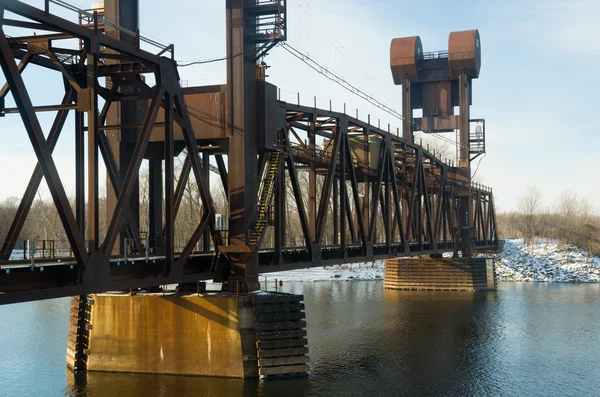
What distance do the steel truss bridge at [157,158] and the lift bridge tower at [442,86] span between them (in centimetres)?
2770

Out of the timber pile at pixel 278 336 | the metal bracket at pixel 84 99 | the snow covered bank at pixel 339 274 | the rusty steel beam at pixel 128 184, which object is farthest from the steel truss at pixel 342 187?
the snow covered bank at pixel 339 274

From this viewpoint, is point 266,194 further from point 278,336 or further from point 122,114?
point 122,114

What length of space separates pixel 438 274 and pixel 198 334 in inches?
2158

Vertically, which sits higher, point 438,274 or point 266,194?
point 266,194

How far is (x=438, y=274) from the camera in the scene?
83.4m

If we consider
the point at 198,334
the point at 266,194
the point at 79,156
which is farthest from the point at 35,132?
the point at 266,194

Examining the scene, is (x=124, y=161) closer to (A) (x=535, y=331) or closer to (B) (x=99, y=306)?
(B) (x=99, y=306)

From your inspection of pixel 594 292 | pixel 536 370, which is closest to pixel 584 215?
pixel 594 292

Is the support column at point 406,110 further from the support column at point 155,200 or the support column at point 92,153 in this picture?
the support column at point 92,153

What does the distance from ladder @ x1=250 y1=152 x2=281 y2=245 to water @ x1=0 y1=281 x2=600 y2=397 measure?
25.1ft

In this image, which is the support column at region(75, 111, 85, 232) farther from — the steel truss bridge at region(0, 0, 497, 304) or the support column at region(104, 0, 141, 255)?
the support column at region(104, 0, 141, 255)

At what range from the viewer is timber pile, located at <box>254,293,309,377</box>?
3256 centimetres

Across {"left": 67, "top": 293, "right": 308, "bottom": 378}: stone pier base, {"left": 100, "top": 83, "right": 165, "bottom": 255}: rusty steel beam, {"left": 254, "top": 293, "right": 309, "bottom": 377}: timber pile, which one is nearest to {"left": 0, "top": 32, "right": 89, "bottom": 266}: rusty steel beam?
{"left": 100, "top": 83, "right": 165, "bottom": 255}: rusty steel beam

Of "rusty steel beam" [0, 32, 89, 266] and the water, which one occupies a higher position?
"rusty steel beam" [0, 32, 89, 266]
